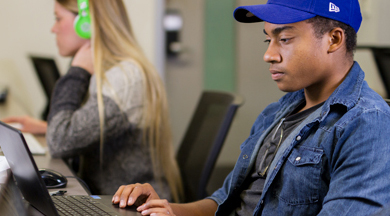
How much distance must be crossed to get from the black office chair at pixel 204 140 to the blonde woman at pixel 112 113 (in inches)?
2.9

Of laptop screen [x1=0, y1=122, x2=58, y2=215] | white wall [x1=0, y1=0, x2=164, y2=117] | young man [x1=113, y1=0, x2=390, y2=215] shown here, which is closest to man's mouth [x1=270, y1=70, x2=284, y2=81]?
young man [x1=113, y1=0, x2=390, y2=215]

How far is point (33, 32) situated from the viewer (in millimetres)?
3064

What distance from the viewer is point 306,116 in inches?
37.5

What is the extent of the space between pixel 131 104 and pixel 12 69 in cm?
187

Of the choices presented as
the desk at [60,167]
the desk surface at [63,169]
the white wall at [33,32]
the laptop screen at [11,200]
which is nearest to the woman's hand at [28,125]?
the desk at [60,167]

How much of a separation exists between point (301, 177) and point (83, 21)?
119cm

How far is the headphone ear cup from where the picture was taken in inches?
66.9

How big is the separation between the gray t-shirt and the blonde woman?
→ 0.64 metres

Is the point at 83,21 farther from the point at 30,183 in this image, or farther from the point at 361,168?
the point at 361,168

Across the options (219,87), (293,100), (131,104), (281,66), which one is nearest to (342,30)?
(281,66)

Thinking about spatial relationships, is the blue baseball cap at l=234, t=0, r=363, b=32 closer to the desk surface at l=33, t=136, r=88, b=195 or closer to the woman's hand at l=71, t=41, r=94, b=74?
the desk surface at l=33, t=136, r=88, b=195

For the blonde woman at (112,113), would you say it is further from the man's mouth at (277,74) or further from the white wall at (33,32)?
the white wall at (33,32)

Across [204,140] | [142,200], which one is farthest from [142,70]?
[142,200]

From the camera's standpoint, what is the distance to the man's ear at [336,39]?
33.9 inches
